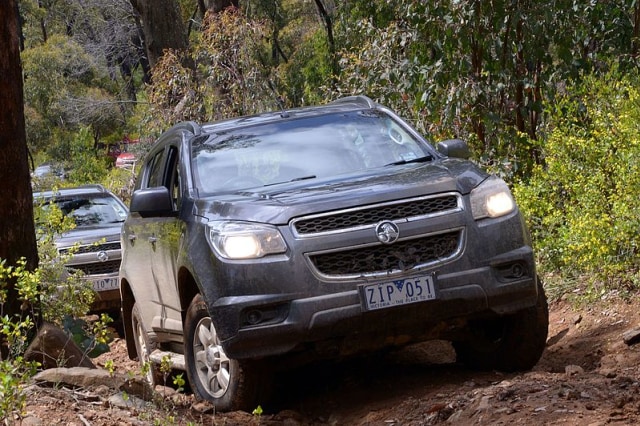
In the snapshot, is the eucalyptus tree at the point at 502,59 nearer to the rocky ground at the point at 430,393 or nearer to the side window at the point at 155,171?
the rocky ground at the point at 430,393

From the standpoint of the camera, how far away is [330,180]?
723cm

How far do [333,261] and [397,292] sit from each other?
15.1 inches

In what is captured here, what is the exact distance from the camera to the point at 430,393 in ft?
22.2

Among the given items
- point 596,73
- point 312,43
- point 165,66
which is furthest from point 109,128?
point 596,73

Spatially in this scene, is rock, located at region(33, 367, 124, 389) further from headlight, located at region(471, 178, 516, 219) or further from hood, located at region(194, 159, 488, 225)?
headlight, located at region(471, 178, 516, 219)

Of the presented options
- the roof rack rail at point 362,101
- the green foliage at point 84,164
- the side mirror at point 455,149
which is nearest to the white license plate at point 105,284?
the roof rack rail at point 362,101

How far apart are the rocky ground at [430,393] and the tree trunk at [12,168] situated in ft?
3.80

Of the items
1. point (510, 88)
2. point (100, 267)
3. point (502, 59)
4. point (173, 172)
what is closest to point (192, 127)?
point (173, 172)

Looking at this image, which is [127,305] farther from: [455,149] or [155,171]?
[455,149]

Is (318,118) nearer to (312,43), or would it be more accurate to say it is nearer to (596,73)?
(596,73)

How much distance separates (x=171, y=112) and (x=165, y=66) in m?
0.75

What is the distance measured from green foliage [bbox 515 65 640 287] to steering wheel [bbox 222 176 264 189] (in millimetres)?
2670

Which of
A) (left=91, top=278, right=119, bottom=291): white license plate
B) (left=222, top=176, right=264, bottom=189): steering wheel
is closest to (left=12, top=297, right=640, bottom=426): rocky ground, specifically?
(left=222, top=176, right=264, bottom=189): steering wheel

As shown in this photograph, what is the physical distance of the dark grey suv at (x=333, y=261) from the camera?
6363mm
